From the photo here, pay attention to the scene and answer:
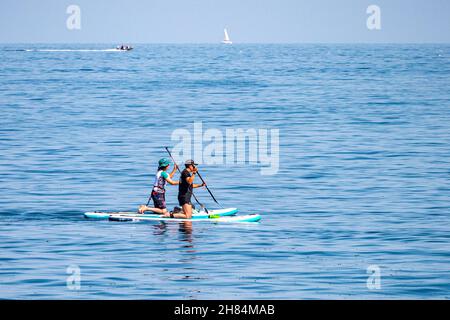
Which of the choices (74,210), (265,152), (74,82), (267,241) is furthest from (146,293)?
(74,82)

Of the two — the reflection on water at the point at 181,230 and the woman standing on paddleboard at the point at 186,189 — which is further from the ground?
the woman standing on paddleboard at the point at 186,189

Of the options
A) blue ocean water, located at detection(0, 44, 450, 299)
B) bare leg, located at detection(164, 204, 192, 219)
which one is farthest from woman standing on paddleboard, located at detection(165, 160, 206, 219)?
blue ocean water, located at detection(0, 44, 450, 299)

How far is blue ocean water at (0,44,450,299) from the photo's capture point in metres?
21.5

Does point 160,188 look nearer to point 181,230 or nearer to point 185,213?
point 185,213

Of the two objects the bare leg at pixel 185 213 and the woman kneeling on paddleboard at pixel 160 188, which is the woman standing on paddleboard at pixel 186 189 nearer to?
the bare leg at pixel 185 213

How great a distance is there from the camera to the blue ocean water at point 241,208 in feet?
70.4

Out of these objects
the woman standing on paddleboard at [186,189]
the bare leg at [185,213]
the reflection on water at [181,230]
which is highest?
the woman standing on paddleboard at [186,189]

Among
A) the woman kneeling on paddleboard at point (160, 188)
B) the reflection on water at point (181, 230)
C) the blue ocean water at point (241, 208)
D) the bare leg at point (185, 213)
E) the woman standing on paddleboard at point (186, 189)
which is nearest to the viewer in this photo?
the blue ocean water at point (241, 208)

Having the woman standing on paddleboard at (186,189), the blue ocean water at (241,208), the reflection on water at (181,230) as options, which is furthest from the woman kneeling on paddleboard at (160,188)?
the blue ocean water at (241,208)

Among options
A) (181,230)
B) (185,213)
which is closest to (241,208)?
(185,213)

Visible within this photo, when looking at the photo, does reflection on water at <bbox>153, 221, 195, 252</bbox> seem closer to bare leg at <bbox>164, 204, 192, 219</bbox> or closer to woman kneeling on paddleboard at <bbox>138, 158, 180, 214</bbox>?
bare leg at <bbox>164, 204, 192, 219</bbox>

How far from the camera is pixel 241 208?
106 ft

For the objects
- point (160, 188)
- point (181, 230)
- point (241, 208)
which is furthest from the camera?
point (241, 208)
